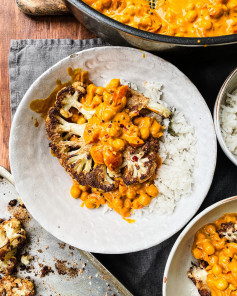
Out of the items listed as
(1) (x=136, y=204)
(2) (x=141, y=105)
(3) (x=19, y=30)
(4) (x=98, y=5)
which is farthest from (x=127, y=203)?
(3) (x=19, y=30)

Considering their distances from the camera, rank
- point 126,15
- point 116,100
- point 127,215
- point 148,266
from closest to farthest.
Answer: point 126,15, point 116,100, point 127,215, point 148,266

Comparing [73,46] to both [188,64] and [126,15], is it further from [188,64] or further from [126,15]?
[188,64]

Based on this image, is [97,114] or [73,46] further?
[73,46]

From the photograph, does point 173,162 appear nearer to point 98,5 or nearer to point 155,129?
point 155,129

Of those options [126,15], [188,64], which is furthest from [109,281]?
[126,15]

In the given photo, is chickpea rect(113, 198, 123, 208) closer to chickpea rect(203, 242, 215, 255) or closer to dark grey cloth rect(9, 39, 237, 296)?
dark grey cloth rect(9, 39, 237, 296)

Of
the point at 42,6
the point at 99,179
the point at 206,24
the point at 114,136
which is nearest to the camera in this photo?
the point at 206,24

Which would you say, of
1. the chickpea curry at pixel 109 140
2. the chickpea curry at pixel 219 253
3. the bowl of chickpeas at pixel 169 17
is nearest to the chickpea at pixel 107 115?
the chickpea curry at pixel 109 140
